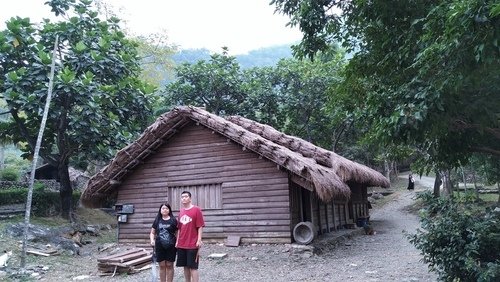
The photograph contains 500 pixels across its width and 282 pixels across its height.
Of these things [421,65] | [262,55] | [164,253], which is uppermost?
[262,55]

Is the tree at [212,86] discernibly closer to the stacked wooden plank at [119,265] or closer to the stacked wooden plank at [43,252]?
the stacked wooden plank at [43,252]

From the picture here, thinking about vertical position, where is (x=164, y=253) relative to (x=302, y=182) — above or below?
below

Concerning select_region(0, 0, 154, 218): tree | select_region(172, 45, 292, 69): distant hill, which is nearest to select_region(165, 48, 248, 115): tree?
select_region(0, 0, 154, 218): tree

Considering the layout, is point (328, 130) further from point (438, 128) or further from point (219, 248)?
point (438, 128)

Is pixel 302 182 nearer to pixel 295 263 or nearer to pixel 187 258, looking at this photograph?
pixel 295 263

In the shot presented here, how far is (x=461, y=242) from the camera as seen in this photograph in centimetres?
566

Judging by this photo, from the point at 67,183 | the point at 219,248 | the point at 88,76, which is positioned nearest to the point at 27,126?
the point at 67,183

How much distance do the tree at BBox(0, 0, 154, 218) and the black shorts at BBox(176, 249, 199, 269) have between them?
900cm

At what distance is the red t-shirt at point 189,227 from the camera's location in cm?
698

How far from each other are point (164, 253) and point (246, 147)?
517 cm

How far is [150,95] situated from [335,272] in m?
11.0

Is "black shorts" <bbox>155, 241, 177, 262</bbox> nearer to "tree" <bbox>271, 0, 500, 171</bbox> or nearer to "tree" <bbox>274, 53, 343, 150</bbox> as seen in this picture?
"tree" <bbox>271, 0, 500, 171</bbox>

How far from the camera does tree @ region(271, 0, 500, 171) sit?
4289 mm

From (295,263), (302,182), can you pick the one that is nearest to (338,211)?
(302,182)
